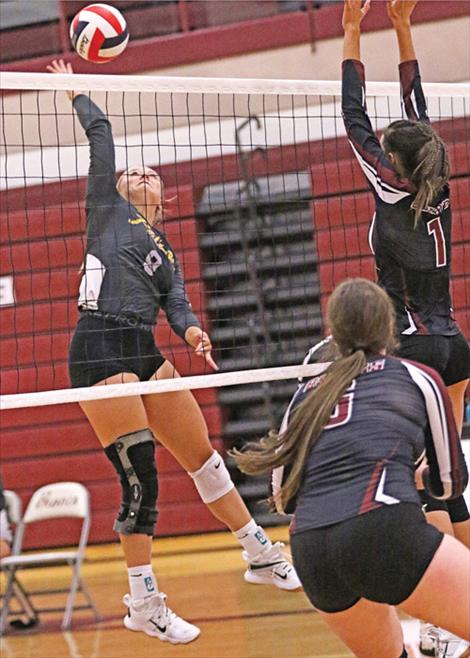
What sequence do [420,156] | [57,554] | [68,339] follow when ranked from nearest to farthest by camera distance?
[420,156] → [57,554] → [68,339]

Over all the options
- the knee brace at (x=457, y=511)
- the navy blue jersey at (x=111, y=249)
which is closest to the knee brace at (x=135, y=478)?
the navy blue jersey at (x=111, y=249)

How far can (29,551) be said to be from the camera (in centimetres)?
1173

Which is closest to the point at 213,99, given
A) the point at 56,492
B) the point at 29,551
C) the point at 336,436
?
the point at 56,492

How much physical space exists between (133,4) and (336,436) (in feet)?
30.2

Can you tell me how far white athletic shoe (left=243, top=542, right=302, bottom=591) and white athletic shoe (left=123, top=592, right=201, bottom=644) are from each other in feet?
1.57

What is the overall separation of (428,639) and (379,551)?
7.22 ft

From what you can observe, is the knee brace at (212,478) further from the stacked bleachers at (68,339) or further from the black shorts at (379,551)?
the stacked bleachers at (68,339)

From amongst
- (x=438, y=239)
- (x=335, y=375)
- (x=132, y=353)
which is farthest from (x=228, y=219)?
(x=335, y=375)

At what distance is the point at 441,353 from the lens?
15.2ft

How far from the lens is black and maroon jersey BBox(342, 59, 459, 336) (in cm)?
459

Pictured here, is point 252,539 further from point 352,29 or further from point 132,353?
point 352,29

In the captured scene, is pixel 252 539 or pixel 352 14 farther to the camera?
pixel 252 539

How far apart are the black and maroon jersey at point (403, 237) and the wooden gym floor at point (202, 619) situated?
2286 mm

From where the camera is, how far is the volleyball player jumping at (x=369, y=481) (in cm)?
343
